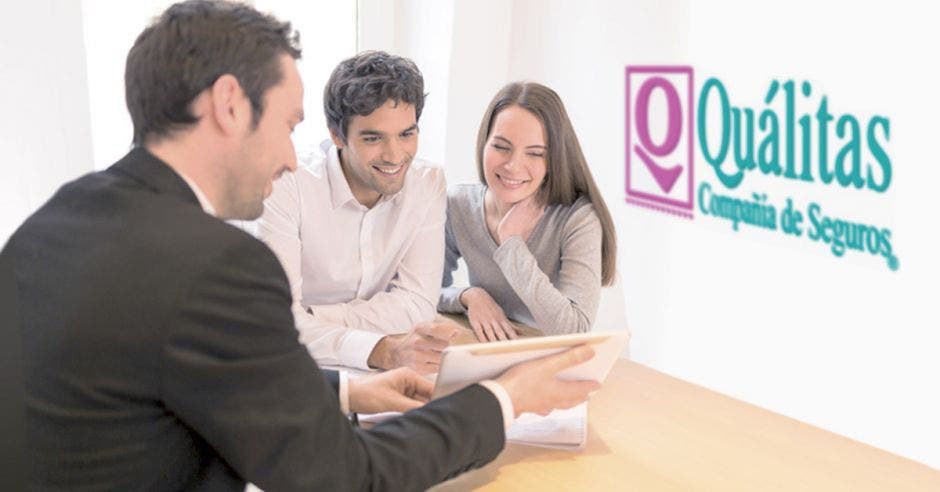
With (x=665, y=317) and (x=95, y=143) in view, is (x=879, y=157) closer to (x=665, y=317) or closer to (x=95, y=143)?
(x=665, y=317)

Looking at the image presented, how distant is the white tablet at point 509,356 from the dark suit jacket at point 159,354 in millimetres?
268

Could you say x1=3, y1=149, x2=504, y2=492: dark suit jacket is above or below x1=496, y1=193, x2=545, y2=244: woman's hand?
above

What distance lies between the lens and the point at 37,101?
9.45 ft

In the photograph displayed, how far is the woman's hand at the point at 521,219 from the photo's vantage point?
8.03 feet

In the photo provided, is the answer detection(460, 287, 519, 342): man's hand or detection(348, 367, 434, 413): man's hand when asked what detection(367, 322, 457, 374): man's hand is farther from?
detection(460, 287, 519, 342): man's hand

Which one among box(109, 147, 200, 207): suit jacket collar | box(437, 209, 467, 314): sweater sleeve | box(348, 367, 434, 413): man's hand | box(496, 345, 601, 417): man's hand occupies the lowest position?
box(437, 209, 467, 314): sweater sleeve

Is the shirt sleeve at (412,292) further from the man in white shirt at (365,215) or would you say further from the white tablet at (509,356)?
the white tablet at (509,356)

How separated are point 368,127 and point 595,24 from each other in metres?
1.78

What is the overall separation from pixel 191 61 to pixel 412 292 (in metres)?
1.20

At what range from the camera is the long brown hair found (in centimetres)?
239

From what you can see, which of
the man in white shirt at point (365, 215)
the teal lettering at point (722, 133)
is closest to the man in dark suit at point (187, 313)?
the man in white shirt at point (365, 215)

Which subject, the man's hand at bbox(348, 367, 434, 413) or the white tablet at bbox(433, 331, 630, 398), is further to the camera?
the man's hand at bbox(348, 367, 434, 413)

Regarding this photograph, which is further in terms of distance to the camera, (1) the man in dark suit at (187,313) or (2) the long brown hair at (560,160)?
(2) the long brown hair at (560,160)

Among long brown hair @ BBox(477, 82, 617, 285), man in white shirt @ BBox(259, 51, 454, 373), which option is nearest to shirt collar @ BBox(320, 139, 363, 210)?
man in white shirt @ BBox(259, 51, 454, 373)
